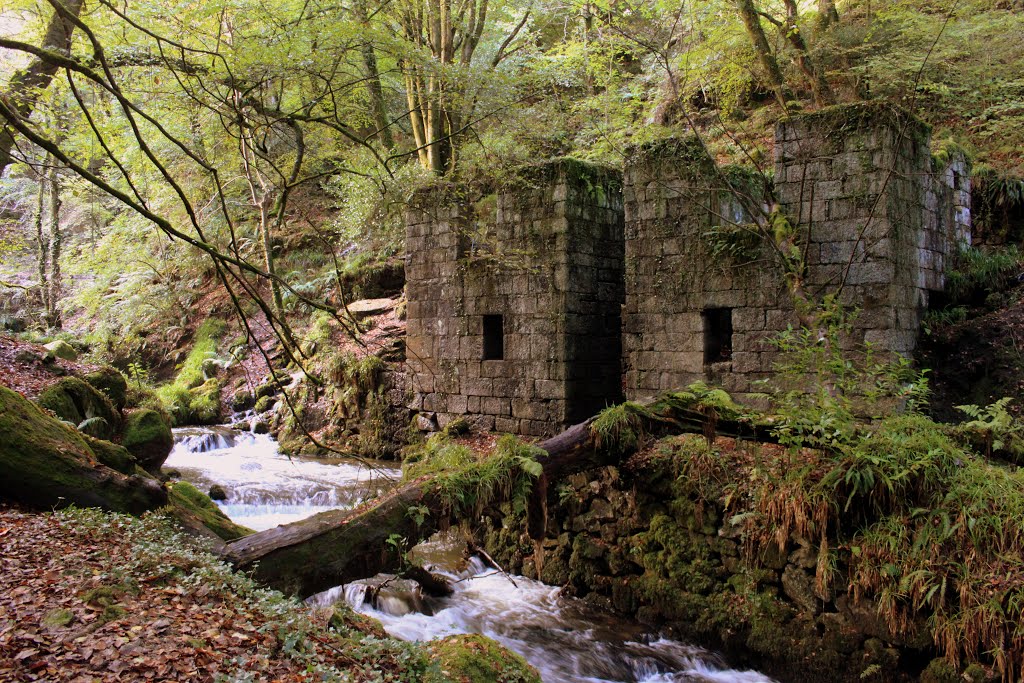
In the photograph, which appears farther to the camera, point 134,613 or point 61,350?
point 61,350

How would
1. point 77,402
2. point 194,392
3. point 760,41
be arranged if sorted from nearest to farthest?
point 77,402
point 760,41
point 194,392

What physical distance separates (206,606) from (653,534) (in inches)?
148

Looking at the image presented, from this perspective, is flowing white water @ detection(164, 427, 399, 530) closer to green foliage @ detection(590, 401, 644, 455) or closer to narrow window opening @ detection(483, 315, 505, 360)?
narrow window opening @ detection(483, 315, 505, 360)

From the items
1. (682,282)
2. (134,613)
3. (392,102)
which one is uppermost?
(392,102)

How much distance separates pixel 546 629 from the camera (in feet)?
19.3

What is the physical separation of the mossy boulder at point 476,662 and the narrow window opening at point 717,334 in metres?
4.28

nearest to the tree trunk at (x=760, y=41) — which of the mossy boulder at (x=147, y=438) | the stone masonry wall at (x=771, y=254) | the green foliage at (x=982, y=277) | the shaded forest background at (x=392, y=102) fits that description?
the shaded forest background at (x=392, y=102)

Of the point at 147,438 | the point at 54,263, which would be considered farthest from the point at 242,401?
the point at 54,263

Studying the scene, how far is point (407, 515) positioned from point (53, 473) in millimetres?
2447

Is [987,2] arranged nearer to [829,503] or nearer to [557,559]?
[829,503]

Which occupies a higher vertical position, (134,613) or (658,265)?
(658,265)

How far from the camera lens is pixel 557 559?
22.0 ft

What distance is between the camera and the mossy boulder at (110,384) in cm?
840

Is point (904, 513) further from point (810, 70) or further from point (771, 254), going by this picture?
point (810, 70)
